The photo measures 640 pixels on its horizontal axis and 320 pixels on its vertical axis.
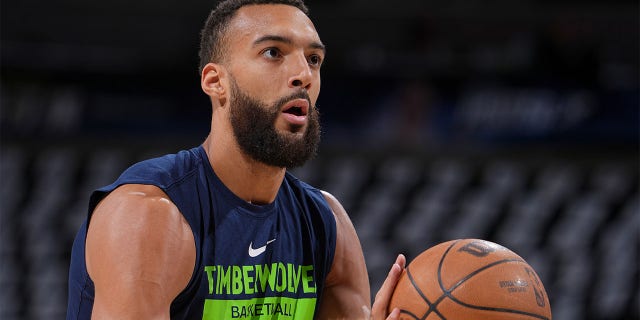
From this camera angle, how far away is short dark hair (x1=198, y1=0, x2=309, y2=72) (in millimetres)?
3459

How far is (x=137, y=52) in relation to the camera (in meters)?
10.2

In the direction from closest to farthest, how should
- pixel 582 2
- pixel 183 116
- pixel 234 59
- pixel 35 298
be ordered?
pixel 234 59, pixel 35 298, pixel 183 116, pixel 582 2

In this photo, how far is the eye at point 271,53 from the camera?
131 inches

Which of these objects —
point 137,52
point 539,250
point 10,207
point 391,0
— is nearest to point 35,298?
point 10,207

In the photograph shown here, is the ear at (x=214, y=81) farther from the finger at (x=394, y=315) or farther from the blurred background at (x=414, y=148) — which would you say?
the blurred background at (x=414, y=148)

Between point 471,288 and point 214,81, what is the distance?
3.97 feet

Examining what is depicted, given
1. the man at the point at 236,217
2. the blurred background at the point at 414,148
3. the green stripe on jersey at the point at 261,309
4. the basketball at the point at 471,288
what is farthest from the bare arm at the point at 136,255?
the blurred background at the point at 414,148

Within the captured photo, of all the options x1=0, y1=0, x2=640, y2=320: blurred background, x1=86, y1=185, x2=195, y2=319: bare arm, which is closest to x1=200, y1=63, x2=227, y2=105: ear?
x1=86, y1=185, x2=195, y2=319: bare arm

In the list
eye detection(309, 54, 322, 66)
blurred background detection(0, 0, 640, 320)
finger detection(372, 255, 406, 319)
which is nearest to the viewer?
finger detection(372, 255, 406, 319)

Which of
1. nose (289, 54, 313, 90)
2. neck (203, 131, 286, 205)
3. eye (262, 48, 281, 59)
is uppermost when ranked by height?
eye (262, 48, 281, 59)

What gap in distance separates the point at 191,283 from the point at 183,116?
6.59 meters

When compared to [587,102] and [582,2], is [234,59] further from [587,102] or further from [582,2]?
[582,2]

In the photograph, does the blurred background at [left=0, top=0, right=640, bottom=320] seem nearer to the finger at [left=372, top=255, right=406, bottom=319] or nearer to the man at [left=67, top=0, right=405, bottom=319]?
the man at [left=67, top=0, right=405, bottom=319]

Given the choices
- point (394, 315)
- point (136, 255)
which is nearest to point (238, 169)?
point (136, 255)
